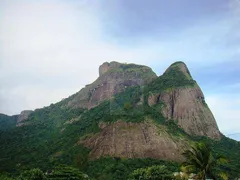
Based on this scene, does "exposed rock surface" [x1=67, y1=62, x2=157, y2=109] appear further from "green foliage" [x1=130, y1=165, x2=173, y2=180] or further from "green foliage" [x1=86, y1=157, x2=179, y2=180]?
"green foliage" [x1=130, y1=165, x2=173, y2=180]

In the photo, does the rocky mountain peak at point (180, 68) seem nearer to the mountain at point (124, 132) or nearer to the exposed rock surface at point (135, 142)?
the mountain at point (124, 132)

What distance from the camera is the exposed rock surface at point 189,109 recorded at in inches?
4857

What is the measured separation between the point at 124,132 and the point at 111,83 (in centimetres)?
7995

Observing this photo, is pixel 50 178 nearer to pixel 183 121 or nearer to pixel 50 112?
pixel 183 121

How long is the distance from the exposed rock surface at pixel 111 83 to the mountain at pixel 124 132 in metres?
0.69

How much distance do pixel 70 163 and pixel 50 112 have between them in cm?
10526

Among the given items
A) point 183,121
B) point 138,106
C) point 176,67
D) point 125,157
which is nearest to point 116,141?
point 125,157

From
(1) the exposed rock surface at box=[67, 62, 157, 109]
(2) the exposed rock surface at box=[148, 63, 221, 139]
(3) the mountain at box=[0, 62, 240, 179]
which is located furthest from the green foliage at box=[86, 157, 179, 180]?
(1) the exposed rock surface at box=[67, 62, 157, 109]

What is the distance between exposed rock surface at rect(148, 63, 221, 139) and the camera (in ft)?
405

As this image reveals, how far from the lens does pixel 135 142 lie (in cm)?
9912

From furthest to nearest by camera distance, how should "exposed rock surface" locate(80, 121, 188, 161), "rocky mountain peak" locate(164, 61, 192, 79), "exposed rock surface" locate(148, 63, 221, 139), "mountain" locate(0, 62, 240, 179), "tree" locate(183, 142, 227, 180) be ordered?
"rocky mountain peak" locate(164, 61, 192, 79), "exposed rock surface" locate(148, 63, 221, 139), "exposed rock surface" locate(80, 121, 188, 161), "mountain" locate(0, 62, 240, 179), "tree" locate(183, 142, 227, 180)

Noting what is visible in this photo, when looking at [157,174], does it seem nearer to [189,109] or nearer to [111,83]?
[189,109]

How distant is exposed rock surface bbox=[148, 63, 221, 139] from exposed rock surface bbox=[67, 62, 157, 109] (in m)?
39.1

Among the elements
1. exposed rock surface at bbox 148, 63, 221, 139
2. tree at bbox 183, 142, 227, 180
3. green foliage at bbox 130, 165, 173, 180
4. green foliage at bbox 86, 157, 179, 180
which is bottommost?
green foliage at bbox 86, 157, 179, 180
